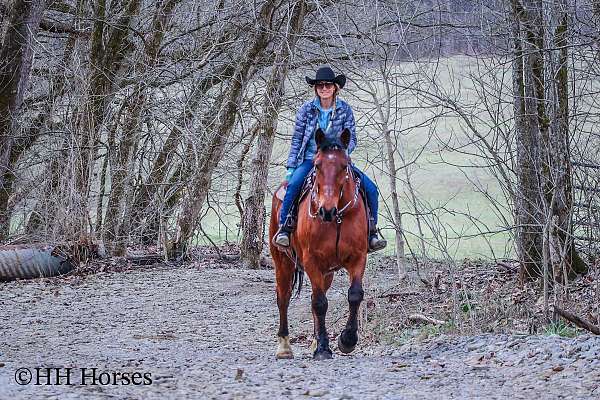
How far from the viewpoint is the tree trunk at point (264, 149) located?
19172 millimetres

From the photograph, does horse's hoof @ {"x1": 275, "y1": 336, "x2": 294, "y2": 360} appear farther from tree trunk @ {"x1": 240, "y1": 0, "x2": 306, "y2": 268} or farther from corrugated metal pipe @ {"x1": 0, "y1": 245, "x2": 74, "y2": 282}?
corrugated metal pipe @ {"x1": 0, "y1": 245, "x2": 74, "y2": 282}

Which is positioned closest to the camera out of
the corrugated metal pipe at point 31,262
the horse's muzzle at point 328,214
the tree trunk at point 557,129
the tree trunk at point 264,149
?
the horse's muzzle at point 328,214

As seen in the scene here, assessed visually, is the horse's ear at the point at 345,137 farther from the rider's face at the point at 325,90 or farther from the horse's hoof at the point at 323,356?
the horse's hoof at the point at 323,356

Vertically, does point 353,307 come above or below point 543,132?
below

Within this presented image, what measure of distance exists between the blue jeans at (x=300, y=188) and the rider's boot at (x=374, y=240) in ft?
0.54

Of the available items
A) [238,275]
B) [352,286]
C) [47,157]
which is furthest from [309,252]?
[47,157]

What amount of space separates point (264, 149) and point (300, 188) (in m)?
9.70

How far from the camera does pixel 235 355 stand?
415 inches

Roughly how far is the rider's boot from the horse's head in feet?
2.60

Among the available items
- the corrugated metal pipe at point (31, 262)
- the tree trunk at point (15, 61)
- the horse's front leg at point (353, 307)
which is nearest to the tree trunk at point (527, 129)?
the horse's front leg at point (353, 307)

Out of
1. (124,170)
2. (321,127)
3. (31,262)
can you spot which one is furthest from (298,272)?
(124,170)

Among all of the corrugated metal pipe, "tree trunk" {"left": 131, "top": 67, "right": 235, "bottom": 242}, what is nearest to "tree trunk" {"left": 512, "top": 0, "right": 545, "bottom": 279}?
"tree trunk" {"left": 131, "top": 67, "right": 235, "bottom": 242}

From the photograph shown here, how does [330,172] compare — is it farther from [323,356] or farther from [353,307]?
[323,356]

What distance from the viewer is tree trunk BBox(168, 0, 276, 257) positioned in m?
20.5
